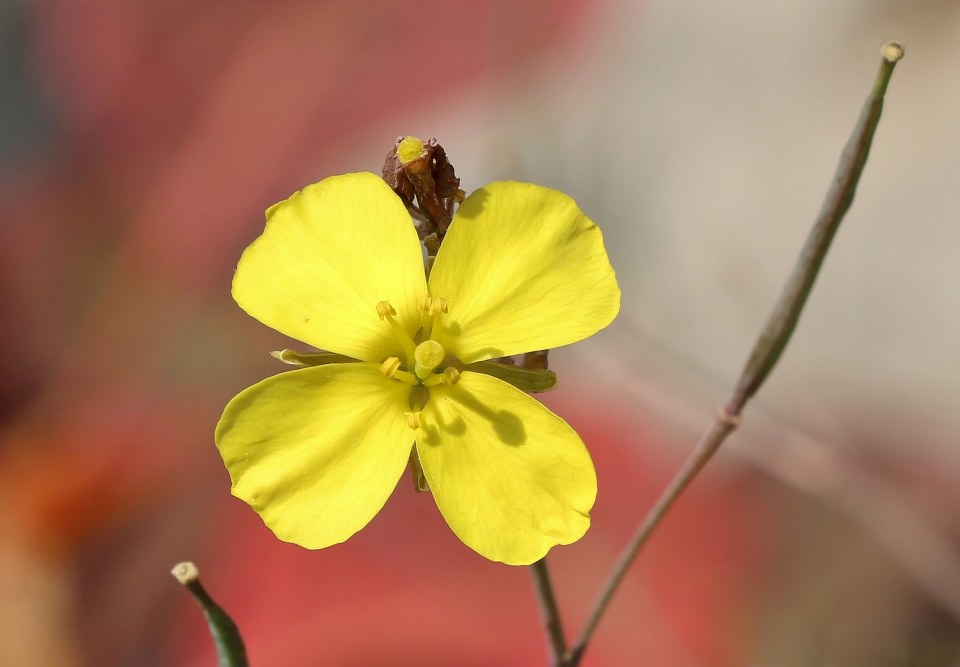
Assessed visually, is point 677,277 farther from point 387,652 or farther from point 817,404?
point 387,652

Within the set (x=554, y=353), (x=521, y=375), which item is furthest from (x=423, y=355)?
(x=554, y=353)

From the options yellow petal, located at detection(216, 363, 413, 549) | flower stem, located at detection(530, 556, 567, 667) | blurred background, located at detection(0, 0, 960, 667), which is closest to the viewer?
yellow petal, located at detection(216, 363, 413, 549)

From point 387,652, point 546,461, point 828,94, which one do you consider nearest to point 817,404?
point 828,94

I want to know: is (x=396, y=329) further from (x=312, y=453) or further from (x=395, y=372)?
(x=312, y=453)

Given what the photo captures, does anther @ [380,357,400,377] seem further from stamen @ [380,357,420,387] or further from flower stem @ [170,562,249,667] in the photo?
flower stem @ [170,562,249,667]

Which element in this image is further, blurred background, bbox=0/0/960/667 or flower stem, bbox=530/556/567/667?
blurred background, bbox=0/0/960/667

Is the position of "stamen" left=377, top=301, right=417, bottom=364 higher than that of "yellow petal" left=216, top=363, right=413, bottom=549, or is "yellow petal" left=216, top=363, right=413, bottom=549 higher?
"stamen" left=377, top=301, right=417, bottom=364

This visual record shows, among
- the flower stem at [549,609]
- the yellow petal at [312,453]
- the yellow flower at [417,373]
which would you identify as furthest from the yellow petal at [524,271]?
the flower stem at [549,609]

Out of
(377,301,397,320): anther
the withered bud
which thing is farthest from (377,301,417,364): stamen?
the withered bud
